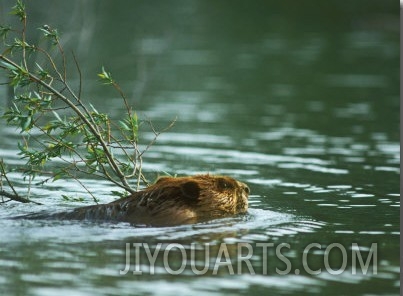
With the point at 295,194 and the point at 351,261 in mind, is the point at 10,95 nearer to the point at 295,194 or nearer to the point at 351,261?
the point at 295,194

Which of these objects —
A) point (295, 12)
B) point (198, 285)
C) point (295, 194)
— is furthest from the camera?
point (295, 12)

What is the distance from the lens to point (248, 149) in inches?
477

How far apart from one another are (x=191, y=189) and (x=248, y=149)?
4.26 meters

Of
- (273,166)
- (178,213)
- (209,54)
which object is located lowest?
(178,213)

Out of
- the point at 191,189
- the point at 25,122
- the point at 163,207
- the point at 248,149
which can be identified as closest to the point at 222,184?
the point at 191,189

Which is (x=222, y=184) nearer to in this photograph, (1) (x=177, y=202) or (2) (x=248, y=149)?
(1) (x=177, y=202)

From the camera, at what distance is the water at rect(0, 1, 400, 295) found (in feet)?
21.6

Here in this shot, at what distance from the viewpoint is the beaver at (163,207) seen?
7852 millimetres

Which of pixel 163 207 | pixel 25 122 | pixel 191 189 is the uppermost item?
pixel 25 122

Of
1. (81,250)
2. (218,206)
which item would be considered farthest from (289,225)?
(81,250)

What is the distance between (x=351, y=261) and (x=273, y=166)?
4248mm

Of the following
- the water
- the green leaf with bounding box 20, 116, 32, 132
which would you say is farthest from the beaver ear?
the green leaf with bounding box 20, 116, 32, 132

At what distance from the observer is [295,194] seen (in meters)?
9.75

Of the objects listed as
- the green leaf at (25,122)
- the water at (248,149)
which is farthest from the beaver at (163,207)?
the green leaf at (25,122)
